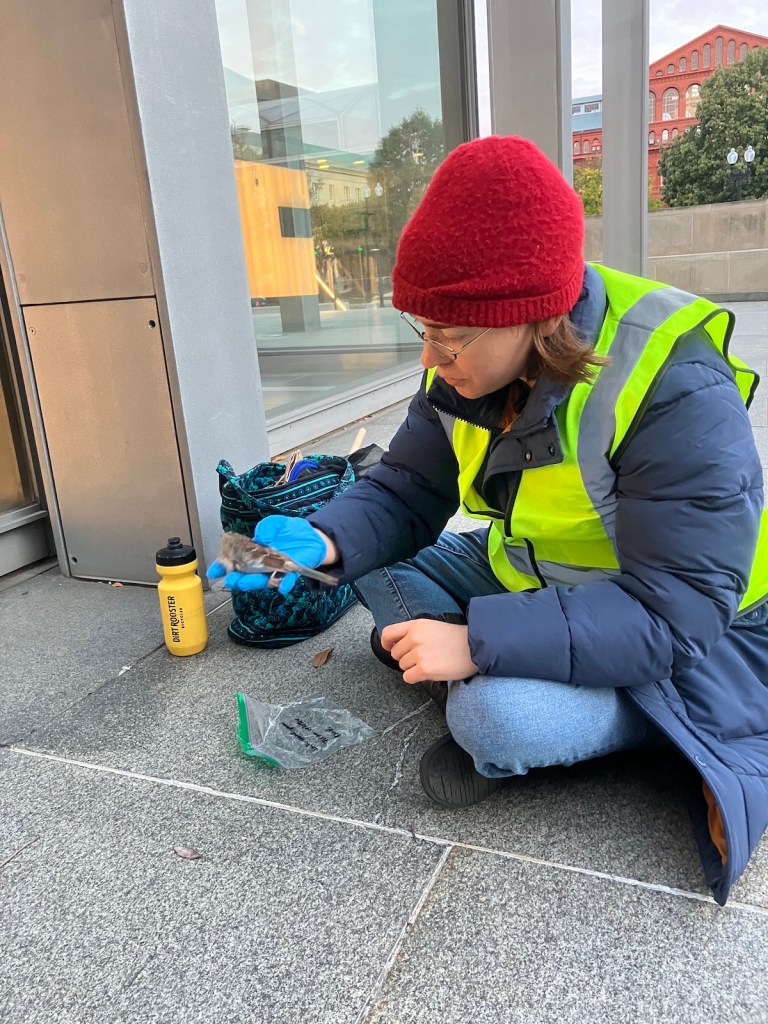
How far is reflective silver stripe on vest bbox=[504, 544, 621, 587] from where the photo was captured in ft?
5.64

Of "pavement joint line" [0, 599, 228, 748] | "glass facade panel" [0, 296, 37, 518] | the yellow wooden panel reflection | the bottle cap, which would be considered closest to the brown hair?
the bottle cap

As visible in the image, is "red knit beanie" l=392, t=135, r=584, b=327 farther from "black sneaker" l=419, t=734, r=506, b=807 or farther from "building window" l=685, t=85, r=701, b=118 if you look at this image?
"building window" l=685, t=85, r=701, b=118

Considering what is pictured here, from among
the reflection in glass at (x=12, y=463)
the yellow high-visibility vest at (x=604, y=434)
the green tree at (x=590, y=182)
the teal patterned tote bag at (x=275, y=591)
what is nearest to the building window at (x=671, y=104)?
the green tree at (x=590, y=182)

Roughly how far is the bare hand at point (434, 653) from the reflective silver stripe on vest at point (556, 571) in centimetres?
27

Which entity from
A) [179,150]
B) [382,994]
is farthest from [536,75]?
[382,994]

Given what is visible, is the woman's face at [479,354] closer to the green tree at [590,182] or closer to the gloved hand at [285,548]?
the gloved hand at [285,548]

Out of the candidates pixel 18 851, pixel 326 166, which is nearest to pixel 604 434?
pixel 18 851

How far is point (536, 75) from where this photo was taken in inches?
245

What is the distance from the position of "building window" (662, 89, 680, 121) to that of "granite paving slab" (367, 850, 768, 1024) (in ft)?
72.5

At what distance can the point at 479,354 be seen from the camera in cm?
152

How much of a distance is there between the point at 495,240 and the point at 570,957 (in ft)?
3.89

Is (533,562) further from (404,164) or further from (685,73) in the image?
(685,73)

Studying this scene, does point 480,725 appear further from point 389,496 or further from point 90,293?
point 90,293

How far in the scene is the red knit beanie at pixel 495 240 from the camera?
140 cm
